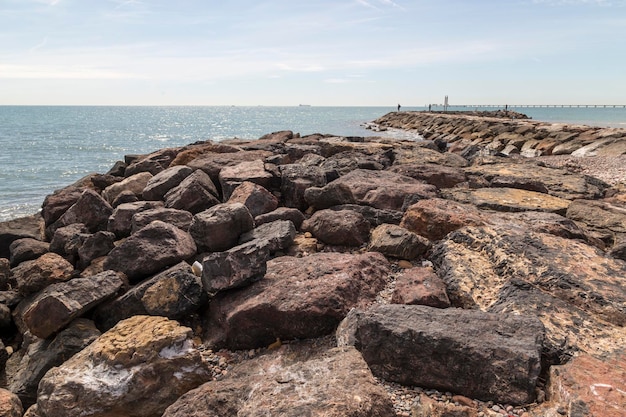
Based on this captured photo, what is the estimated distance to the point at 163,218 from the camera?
6.01 m

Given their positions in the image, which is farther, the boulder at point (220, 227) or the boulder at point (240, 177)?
the boulder at point (240, 177)

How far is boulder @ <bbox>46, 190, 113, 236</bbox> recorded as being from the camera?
724 cm

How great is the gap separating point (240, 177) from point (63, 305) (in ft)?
12.3

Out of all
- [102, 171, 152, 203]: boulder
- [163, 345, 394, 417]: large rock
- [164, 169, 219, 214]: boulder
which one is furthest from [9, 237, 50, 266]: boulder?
[163, 345, 394, 417]: large rock

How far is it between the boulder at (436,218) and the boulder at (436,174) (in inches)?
92.0

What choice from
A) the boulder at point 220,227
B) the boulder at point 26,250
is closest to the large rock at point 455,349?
the boulder at point 220,227

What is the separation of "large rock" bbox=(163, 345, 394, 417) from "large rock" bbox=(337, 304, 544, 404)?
10.1 inches

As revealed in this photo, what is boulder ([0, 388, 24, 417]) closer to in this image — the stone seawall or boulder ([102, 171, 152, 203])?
boulder ([102, 171, 152, 203])

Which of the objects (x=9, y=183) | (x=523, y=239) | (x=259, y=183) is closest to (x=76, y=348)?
(x=259, y=183)

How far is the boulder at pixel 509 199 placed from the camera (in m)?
6.11

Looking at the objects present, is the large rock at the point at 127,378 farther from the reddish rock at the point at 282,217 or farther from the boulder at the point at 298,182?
the boulder at the point at 298,182

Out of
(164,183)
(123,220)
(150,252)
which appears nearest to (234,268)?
(150,252)

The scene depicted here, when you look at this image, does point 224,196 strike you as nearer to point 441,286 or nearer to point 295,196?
point 295,196

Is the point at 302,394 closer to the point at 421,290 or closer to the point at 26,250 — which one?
the point at 421,290
